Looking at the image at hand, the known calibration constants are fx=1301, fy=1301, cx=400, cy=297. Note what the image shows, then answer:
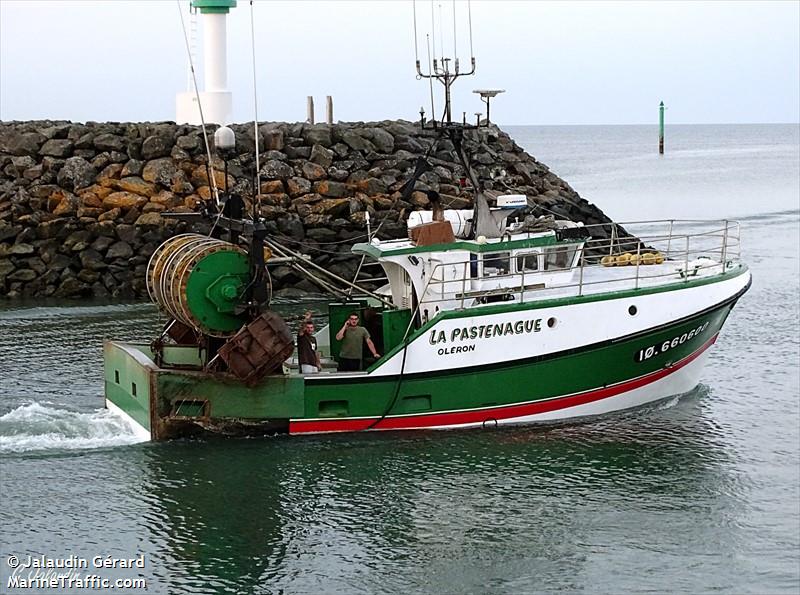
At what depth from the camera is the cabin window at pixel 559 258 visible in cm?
1686

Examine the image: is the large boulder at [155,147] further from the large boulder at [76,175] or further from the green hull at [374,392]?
the green hull at [374,392]

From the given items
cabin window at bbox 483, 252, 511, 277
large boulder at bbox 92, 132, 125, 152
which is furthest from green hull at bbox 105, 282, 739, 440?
large boulder at bbox 92, 132, 125, 152

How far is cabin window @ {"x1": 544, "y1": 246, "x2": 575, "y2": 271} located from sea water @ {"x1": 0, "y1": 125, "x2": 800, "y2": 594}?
2.08 m

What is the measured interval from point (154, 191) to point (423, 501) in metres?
15.9

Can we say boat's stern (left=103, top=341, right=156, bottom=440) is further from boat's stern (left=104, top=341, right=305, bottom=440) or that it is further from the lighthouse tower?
the lighthouse tower

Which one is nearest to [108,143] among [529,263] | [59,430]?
[59,430]

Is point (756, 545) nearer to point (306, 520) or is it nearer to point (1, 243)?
point (306, 520)

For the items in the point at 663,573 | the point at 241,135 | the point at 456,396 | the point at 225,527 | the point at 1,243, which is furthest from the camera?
the point at 241,135

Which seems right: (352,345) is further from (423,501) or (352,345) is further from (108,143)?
(108,143)

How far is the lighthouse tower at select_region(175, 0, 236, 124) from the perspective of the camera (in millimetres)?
31047

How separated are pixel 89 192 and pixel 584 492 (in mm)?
17229

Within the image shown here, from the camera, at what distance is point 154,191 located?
2850cm

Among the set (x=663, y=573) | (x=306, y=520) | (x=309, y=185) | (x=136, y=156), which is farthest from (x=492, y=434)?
(x=136, y=156)

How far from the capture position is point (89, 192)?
28.5 meters
